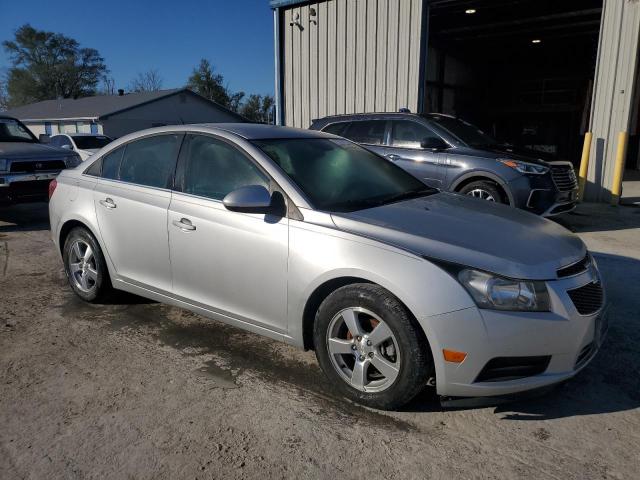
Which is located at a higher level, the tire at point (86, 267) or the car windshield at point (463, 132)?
the car windshield at point (463, 132)

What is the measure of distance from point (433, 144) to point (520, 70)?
641 inches

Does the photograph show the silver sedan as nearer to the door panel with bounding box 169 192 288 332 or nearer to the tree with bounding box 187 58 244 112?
the door panel with bounding box 169 192 288 332

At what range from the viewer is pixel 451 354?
8.16 ft

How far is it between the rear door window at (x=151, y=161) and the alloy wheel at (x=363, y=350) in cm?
179

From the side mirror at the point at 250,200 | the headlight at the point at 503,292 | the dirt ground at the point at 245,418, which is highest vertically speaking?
the side mirror at the point at 250,200

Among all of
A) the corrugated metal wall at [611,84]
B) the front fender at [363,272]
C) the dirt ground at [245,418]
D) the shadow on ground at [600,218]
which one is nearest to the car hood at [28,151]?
the dirt ground at [245,418]

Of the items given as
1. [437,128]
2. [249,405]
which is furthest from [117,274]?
[437,128]

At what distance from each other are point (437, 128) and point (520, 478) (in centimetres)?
633

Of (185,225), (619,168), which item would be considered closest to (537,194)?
(619,168)

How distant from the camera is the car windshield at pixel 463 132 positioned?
7875 mm

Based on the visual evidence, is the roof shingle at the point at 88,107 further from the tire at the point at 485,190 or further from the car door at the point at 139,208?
the car door at the point at 139,208

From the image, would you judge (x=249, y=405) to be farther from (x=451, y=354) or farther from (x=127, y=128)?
(x=127, y=128)

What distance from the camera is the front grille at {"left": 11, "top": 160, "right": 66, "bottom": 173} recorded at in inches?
314

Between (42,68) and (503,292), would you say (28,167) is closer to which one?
(503,292)
